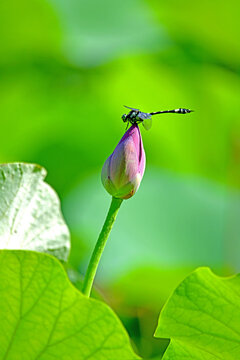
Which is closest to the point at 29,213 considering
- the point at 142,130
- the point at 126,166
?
the point at 126,166

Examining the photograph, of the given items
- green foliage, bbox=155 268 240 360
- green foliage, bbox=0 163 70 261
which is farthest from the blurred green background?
green foliage, bbox=155 268 240 360

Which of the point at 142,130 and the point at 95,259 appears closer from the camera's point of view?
the point at 95,259

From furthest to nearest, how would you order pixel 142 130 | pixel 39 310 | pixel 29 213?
pixel 142 130, pixel 29 213, pixel 39 310

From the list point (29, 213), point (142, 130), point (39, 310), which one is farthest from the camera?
point (142, 130)

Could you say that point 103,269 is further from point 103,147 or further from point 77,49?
point 77,49

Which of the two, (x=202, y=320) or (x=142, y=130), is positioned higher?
(x=142, y=130)

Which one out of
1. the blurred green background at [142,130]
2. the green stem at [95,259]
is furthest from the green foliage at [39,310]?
the blurred green background at [142,130]

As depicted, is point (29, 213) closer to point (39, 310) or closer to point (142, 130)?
point (39, 310)

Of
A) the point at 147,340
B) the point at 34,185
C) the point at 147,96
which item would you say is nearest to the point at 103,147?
the point at 147,96
